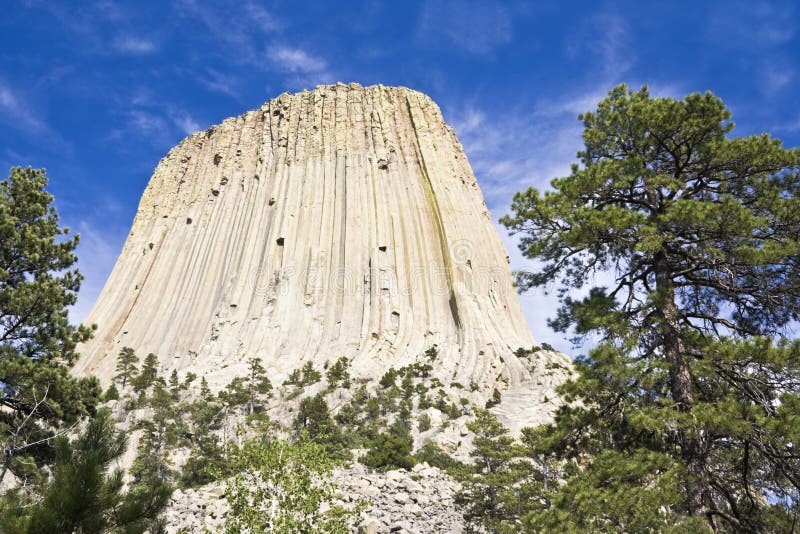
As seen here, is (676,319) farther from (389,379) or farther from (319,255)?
(319,255)

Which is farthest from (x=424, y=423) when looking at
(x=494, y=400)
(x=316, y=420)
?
(x=494, y=400)

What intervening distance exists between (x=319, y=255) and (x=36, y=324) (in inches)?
1611

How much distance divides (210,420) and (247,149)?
137 ft

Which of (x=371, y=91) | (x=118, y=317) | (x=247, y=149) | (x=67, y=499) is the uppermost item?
(x=371, y=91)

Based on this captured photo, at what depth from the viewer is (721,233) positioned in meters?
8.47

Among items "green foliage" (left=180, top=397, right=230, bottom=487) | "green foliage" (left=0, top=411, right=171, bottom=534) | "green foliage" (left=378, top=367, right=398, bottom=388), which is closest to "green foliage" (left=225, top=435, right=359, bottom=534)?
"green foliage" (left=0, top=411, right=171, bottom=534)

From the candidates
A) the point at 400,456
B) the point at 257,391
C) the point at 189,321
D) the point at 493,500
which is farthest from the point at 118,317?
the point at 493,500

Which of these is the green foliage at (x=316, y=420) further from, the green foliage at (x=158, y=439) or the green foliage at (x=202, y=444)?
the green foliage at (x=158, y=439)

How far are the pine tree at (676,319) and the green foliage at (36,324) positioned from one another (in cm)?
983

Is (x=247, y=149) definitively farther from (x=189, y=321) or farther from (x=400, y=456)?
(x=400, y=456)

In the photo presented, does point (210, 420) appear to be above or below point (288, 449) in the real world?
above

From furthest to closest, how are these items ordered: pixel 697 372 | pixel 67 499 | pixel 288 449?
pixel 288 449, pixel 697 372, pixel 67 499

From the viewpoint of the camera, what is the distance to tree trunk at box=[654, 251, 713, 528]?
7332 mm

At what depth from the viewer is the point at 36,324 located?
12.1m
